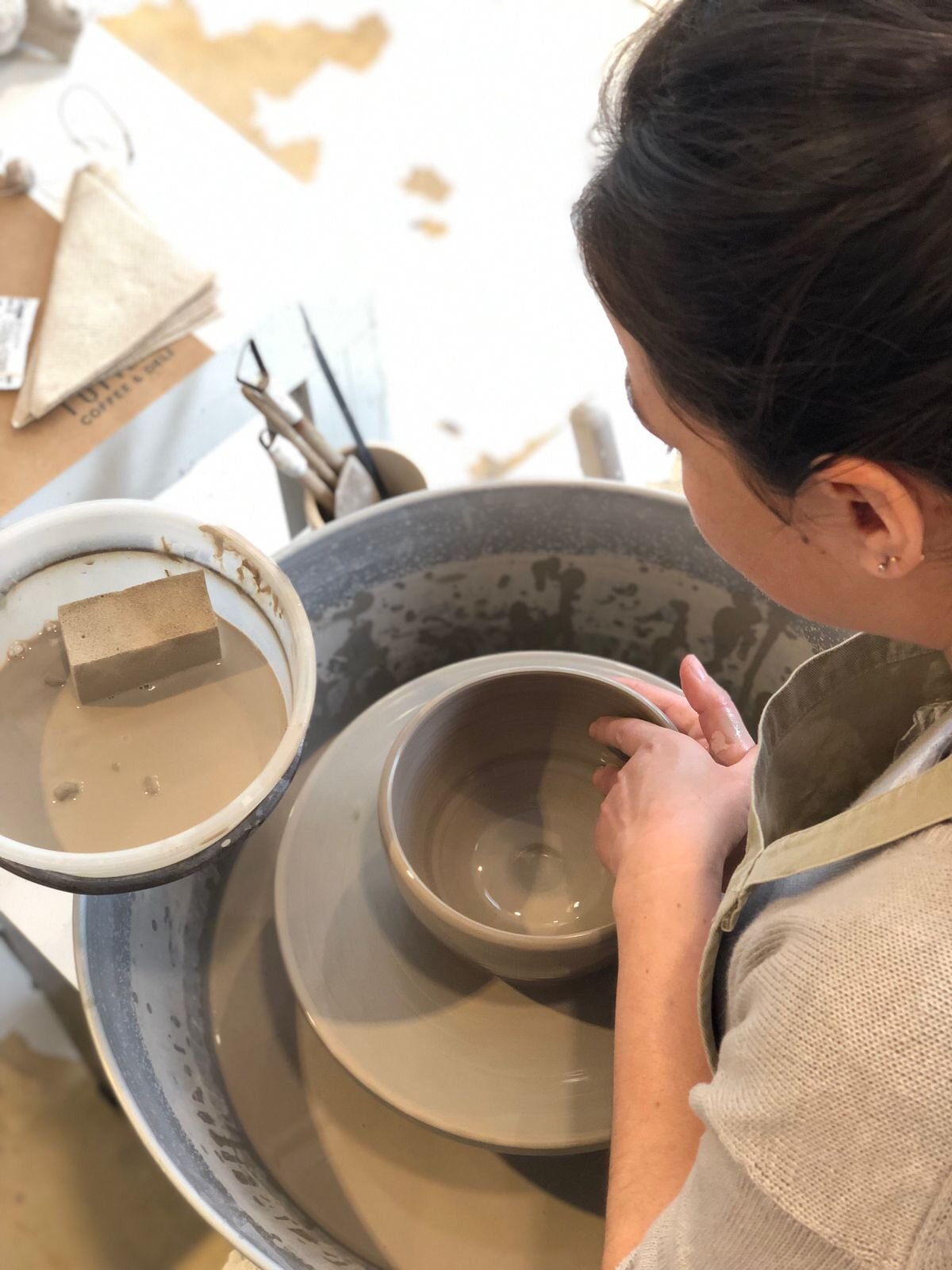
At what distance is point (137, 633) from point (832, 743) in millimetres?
534

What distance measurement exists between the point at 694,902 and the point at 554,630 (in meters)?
0.47

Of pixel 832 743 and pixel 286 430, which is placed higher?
pixel 286 430

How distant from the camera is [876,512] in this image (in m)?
0.50

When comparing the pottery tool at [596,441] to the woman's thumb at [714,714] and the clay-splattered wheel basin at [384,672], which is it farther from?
the woman's thumb at [714,714]

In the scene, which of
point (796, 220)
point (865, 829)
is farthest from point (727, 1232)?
point (796, 220)

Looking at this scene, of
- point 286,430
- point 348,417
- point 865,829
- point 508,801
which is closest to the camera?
point 865,829

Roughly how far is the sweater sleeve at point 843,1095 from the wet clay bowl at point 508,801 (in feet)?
1.09

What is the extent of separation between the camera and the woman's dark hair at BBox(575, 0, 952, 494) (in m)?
0.41

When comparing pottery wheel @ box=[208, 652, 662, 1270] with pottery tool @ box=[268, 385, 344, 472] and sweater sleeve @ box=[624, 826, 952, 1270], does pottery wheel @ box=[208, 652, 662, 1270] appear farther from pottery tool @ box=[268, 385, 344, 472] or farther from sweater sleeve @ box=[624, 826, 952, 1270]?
pottery tool @ box=[268, 385, 344, 472]

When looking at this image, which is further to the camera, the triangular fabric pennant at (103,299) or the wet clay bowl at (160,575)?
the triangular fabric pennant at (103,299)

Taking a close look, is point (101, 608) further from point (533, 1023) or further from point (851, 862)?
point (851, 862)

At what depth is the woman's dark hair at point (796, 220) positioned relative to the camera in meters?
0.41

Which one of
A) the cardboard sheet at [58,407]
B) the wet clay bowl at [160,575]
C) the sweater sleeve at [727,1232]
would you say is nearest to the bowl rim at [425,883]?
the wet clay bowl at [160,575]

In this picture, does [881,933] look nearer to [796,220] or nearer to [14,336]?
[796,220]
